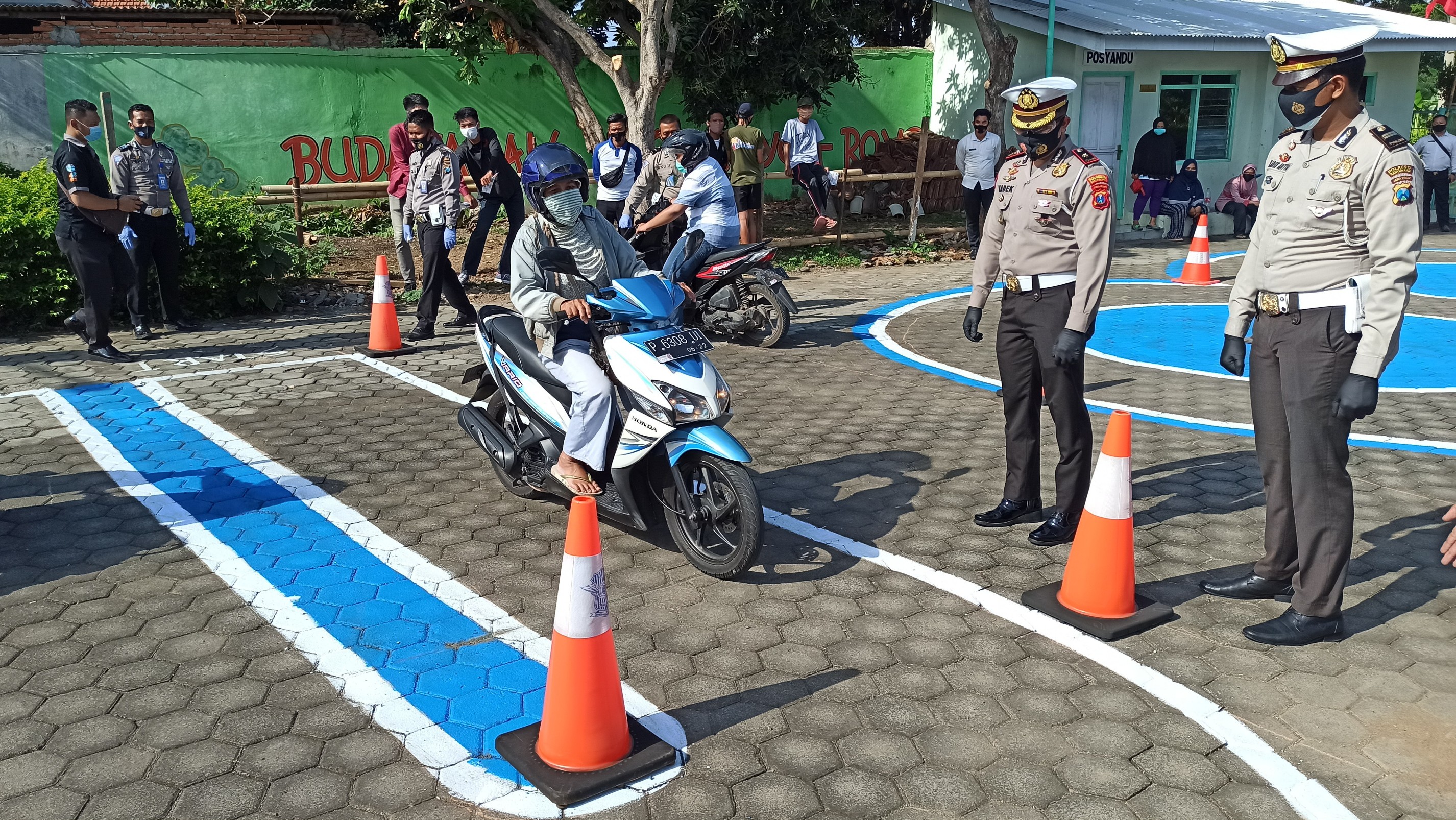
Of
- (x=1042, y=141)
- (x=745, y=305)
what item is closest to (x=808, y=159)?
(x=745, y=305)

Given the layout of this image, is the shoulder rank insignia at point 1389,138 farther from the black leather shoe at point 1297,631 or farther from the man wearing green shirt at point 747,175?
the man wearing green shirt at point 747,175

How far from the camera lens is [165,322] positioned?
10805 mm

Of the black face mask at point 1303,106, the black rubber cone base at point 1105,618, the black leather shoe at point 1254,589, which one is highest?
the black face mask at point 1303,106

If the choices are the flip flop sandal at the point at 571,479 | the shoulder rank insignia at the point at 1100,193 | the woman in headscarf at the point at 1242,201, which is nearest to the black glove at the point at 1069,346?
the shoulder rank insignia at the point at 1100,193

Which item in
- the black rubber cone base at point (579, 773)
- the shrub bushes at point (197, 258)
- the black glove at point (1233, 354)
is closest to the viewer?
the black rubber cone base at point (579, 773)

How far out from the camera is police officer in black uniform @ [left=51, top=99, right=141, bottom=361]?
9117 millimetres

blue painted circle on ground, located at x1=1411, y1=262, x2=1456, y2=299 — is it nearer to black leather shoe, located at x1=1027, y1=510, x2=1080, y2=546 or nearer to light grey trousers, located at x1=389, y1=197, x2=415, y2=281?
black leather shoe, located at x1=1027, y1=510, x2=1080, y2=546

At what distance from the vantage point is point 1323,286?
14.0 ft

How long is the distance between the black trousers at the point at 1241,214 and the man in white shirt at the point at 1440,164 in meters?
2.80

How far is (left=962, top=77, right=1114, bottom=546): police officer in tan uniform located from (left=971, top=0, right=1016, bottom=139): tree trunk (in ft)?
41.3

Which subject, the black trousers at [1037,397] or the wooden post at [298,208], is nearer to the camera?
the black trousers at [1037,397]

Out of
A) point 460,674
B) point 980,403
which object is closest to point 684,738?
point 460,674

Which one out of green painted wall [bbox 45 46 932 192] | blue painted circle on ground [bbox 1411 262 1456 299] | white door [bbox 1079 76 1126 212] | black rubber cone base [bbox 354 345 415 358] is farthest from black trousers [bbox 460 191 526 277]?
white door [bbox 1079 76 1126 212]

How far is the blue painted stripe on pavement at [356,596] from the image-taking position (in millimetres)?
4012
